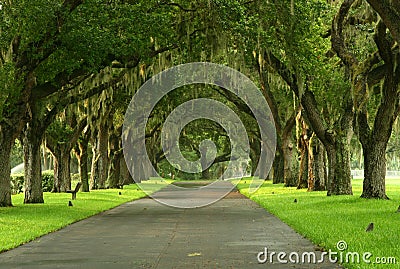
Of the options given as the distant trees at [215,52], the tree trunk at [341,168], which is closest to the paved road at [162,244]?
the distant trees at [215,52]

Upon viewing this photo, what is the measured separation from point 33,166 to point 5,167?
4865mm

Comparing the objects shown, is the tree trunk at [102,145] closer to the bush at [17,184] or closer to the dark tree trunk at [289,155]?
the bush at [17,184]

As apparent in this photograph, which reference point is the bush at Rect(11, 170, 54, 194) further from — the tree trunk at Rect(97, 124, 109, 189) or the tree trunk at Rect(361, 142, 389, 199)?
the tree trunk at Rect(361, 142, 389, 199)

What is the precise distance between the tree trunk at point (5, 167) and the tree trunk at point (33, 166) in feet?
12.6

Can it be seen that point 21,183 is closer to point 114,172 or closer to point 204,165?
point 114,172

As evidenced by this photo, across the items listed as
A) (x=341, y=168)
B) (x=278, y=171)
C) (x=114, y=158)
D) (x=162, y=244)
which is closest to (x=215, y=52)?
(x=341, y=168)

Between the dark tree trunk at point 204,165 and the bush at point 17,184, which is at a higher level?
the dark tree trunk at point 204,165

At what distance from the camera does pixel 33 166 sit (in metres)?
30.9

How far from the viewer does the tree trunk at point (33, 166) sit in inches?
1204

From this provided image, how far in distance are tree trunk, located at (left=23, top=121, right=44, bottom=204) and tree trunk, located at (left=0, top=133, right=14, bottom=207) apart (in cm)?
385

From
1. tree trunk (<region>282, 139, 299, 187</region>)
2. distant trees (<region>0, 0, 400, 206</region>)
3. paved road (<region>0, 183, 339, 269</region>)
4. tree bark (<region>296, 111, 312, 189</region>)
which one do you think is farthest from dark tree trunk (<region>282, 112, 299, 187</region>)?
paved road (<region>0, 183, 339, 269</region>)

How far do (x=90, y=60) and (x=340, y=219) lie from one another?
10656 mm

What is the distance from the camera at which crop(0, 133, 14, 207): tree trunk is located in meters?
25.8

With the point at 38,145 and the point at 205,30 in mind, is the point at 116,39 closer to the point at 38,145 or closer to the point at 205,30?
the point at 205,30
